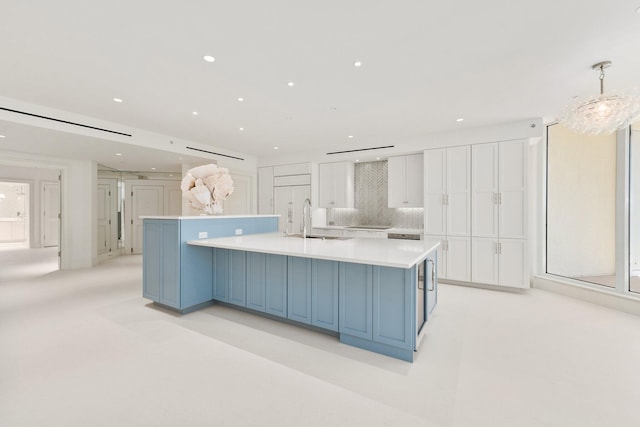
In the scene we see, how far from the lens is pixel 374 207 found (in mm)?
6105

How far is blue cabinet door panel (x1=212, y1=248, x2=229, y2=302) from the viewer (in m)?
3.37

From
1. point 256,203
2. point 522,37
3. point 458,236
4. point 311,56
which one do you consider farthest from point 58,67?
point 458,236

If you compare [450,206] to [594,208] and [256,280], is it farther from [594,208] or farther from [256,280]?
[256,280]

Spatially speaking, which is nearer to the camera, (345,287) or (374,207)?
(345,287)

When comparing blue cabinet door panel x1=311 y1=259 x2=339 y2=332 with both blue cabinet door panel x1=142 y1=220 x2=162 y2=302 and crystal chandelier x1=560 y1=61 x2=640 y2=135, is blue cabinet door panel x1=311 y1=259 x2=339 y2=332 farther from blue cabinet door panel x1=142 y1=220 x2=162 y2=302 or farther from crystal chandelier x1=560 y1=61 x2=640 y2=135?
crystal chandelier x1=560 y1=61 x2=640 y2=135

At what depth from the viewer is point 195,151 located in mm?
5594

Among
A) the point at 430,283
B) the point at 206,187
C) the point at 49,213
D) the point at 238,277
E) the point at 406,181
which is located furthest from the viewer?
the point at 49,213

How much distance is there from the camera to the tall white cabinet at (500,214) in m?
4.21

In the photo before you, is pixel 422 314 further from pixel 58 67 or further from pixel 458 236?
pixel 58 67

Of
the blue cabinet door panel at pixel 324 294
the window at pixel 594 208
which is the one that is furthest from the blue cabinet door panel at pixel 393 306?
the window at pixel 594 208

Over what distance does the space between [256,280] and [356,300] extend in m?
1.23

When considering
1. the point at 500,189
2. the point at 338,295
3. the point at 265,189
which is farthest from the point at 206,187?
the point at 500,189

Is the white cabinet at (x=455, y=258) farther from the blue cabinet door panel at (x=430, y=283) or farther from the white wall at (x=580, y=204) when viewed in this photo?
the blue cabinet door panel at (x=430, y=283)

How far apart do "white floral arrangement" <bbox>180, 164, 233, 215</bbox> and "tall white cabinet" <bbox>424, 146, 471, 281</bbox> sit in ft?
11.2
